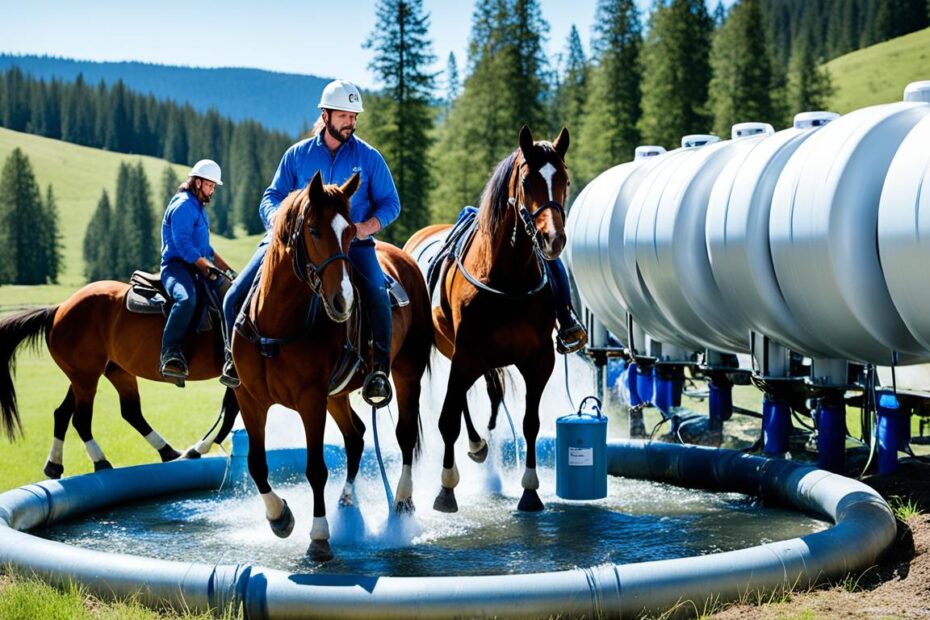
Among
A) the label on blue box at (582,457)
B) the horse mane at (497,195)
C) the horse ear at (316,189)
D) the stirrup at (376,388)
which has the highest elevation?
the horse mane at (497,195)

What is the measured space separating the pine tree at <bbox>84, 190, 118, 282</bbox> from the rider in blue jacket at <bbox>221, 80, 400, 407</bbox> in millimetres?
96914

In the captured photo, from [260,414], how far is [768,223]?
Result: 17.1 feet

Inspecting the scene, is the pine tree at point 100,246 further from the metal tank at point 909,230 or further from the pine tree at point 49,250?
the metal tank at point 909,230

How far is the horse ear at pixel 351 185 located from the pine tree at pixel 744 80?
199 feet

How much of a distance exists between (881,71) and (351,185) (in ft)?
357

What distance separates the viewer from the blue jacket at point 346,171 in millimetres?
8312

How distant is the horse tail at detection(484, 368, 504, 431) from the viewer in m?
11.4

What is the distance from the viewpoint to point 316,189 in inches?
257

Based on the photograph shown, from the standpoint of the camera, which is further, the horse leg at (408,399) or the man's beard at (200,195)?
the man's beard at (200,195)

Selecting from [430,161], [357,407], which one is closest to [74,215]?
[430,161]

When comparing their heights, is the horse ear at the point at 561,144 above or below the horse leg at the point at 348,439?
above

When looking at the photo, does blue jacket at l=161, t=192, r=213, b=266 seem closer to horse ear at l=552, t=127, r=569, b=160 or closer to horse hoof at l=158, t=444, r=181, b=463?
horse hoof at l=158, t=444, r=181, b=463

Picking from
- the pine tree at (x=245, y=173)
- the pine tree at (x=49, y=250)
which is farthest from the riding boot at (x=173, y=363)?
the pine tree at (x=245, y=173)

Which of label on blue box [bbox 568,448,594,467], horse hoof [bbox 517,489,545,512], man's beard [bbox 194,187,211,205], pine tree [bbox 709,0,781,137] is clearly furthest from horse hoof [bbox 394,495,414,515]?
pine tree [bbox 709,0,781,137]
